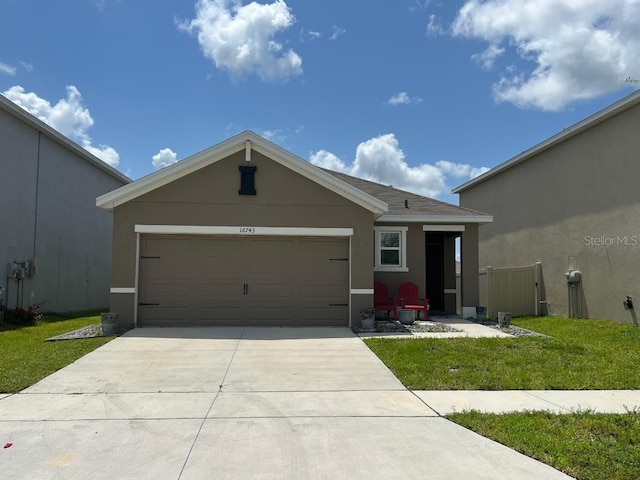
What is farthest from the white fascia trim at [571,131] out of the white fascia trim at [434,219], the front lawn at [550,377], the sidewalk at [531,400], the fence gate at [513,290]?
the sidewalk at [531,400]

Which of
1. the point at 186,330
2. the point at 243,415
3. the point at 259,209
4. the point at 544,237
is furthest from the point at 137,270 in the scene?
the point at 544,237

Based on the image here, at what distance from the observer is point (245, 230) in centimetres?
1256

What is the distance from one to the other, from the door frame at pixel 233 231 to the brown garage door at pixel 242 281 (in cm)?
16

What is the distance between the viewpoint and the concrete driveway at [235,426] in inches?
177

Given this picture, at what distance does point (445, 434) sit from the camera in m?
5.38

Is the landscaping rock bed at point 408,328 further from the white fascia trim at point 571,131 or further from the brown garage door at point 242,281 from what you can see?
the white fascia trim at point 571,131

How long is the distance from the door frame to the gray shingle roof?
10.8 feet

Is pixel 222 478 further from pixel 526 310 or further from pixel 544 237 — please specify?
pixel 544 237

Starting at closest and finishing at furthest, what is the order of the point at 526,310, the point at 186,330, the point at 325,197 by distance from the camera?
the point at 186,330 < the point at 325,197 < the point at 526,310

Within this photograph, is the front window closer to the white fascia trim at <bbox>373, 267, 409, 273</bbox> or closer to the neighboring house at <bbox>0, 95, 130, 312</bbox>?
the white fascia trim at <bbox>373, 267, 409, 273</bbox>

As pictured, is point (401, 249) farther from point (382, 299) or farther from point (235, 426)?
Answer: point (235, 426)

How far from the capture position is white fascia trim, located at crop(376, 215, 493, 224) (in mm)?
15195

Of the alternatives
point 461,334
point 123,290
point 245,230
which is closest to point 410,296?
point 461,334

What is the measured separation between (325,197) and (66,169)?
515 inches
